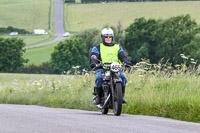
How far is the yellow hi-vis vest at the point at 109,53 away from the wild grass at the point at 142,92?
1100 mm

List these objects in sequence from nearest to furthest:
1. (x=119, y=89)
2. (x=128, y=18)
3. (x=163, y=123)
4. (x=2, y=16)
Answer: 1. (x=163, y=123)
2. (x=119, y=89)
3. (x=128, y=18)
4. (x=2, y=16)

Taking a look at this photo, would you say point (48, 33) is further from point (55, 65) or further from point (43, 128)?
point (43, 128)

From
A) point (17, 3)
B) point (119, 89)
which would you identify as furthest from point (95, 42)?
point (119, 89)

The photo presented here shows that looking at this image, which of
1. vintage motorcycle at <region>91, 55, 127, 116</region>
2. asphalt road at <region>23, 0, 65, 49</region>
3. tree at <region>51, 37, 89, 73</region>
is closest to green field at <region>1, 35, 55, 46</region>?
asphalt road at <region>23, 0, 65, 49</region>

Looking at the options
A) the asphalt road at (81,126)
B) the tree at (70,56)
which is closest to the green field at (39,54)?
the tree at (70,56)

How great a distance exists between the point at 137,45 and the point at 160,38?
16.5ft

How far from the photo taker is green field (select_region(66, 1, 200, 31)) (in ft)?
423

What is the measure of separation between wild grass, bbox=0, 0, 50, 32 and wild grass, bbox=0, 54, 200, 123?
125m

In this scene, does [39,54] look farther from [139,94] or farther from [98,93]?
[98,93]

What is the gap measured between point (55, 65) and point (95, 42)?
36.3 feet

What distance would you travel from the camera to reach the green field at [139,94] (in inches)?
409

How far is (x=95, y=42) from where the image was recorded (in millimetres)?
103812

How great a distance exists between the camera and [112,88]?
11.1 metres

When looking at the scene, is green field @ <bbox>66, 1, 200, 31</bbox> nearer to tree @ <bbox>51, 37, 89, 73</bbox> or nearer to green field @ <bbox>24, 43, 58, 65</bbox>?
green field @ <bbox>24, 43, 58, 65</bbox>
